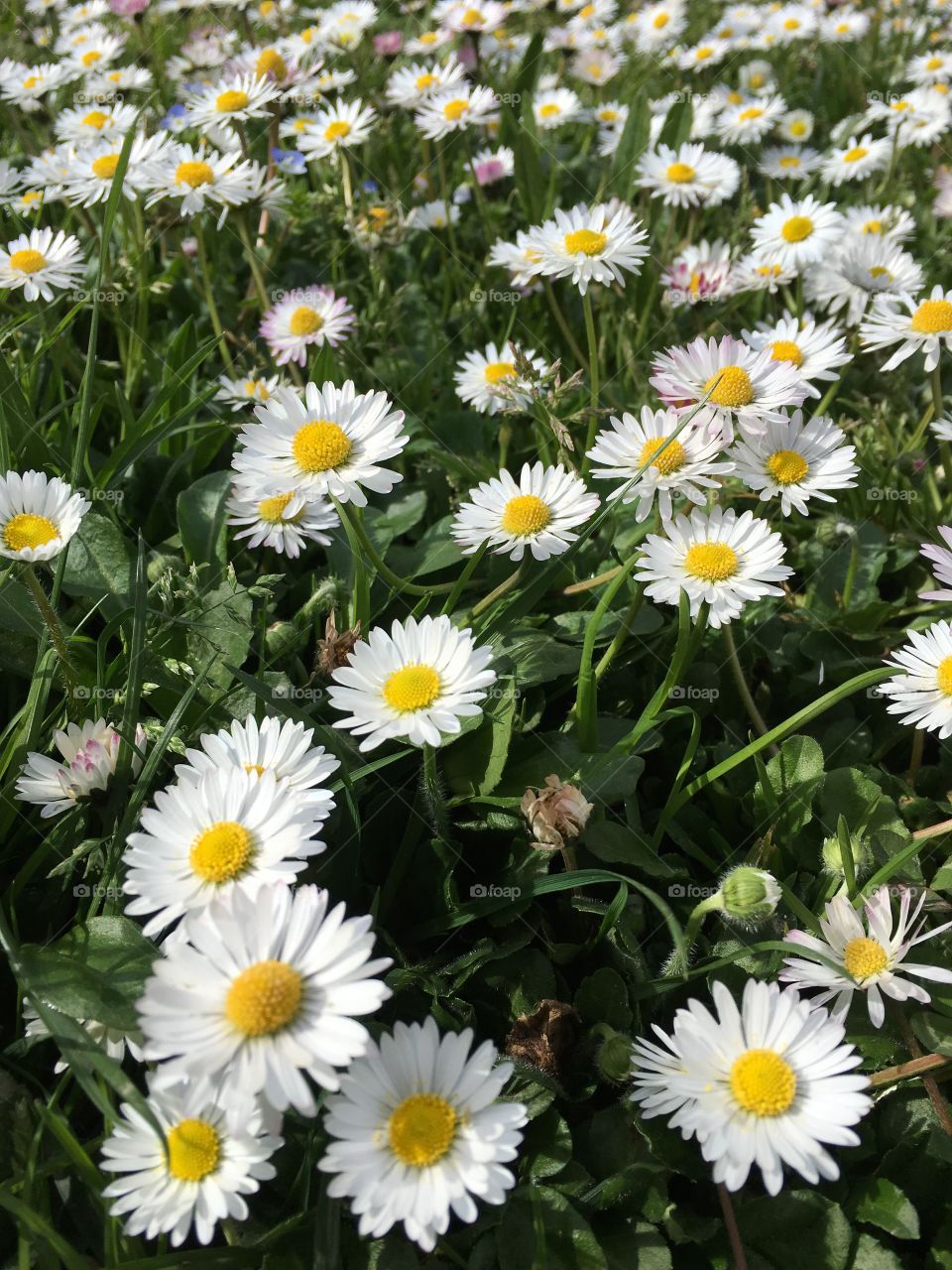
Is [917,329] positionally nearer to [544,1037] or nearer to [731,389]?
[731,389]

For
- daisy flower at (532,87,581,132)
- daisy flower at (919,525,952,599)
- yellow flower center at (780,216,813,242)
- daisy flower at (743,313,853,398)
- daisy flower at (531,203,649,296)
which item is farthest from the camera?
daisy flower at (532,87,581,132)

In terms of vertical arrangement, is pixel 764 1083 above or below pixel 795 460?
below

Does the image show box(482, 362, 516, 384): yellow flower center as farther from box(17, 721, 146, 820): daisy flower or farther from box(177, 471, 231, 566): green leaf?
box(17, 721, 146, 820): daisy flower

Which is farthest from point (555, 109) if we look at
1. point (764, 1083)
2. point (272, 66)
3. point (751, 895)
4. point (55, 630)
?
point (764, 1083)

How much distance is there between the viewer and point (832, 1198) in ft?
4.72

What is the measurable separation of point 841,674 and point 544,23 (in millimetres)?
4217

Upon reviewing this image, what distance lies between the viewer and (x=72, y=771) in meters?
1.55

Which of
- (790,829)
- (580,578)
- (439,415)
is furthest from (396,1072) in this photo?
(439,415)

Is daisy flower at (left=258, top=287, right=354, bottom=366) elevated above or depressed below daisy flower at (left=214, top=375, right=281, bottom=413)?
above

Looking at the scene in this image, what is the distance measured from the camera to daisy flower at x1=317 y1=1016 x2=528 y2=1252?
46.2 inches

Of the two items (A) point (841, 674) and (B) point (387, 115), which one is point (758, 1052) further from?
(B) point (387, 115)

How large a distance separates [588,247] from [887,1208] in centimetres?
189

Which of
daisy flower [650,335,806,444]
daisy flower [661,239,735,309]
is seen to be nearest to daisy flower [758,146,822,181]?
daisy flower [661,239,735,309]

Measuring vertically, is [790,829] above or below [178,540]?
below
